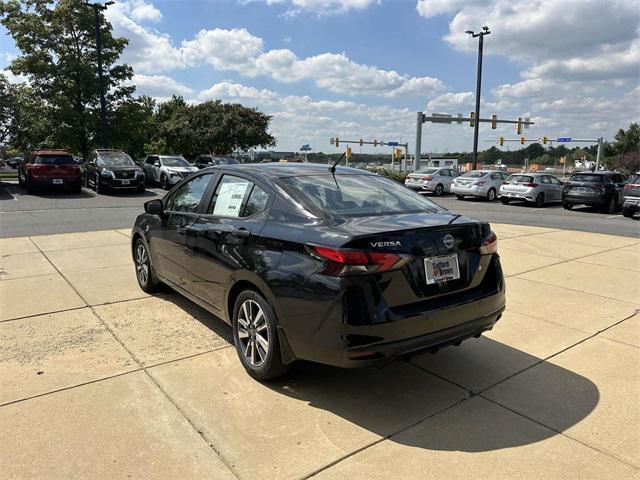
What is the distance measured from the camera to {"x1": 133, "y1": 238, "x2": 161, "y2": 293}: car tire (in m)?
5.60

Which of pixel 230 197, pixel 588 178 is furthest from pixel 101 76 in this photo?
pixel 230 197

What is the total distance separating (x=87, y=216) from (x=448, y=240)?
40.0 feet

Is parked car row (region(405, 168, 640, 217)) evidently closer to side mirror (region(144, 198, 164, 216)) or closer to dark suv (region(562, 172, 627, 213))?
dark suv (region(562, 172, 627, 213))

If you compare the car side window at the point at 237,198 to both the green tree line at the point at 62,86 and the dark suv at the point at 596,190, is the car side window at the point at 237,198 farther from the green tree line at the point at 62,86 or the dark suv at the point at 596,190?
the green tree line at the point at 62,86

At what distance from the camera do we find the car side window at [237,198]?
381cm

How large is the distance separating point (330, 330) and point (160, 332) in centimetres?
222

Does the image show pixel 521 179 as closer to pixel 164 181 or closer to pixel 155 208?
pixel 164 181

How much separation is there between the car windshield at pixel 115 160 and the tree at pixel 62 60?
6997 mm

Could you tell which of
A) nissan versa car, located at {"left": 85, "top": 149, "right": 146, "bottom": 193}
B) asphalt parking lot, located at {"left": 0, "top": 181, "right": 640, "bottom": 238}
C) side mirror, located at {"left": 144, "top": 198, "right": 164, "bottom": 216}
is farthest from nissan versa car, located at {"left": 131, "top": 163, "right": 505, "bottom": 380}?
nissan versa car, located at {"left": 85, "top": 149, "right": 146, "bottom": 193}

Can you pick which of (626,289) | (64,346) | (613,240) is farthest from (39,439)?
(613,240)

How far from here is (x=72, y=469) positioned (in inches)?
103

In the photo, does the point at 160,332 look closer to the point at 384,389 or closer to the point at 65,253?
the point at 384,389

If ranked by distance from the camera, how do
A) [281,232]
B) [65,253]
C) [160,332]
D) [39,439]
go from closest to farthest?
1. [39,439]
2. [281,232]
3. [160,332]
4. [65,253]

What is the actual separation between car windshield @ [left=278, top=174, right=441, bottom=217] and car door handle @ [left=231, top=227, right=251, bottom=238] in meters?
0.43
